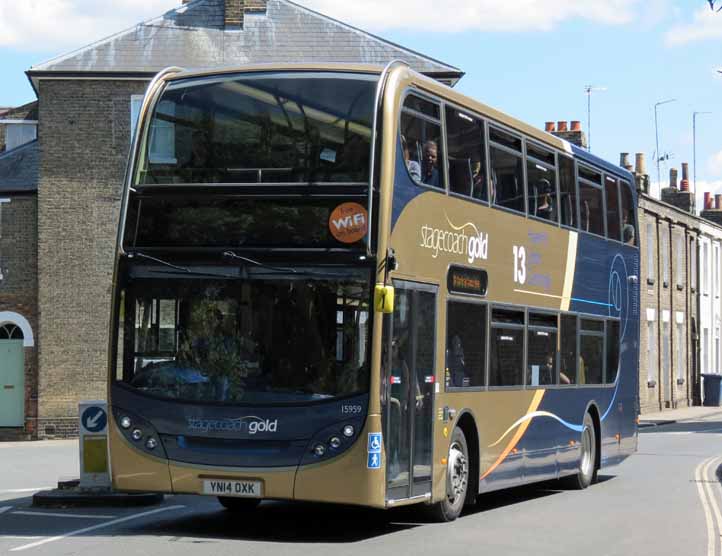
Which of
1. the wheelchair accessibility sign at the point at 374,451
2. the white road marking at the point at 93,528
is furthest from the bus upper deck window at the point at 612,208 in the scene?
the wheelchair accessibility sign at the point at 374,451

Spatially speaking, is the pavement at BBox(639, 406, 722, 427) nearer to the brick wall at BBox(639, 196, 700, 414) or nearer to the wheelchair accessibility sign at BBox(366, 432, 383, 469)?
the brick wall at BBox(639, 196, 700, 414)

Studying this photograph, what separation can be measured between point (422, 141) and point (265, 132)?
171 centimetres

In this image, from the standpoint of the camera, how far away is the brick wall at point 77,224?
34.5 m

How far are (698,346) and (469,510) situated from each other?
4218cm

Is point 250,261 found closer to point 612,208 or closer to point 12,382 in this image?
point 612,208

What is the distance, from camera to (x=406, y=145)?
42.4ft

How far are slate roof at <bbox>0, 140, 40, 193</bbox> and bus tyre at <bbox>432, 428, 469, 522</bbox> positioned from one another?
22981 mm

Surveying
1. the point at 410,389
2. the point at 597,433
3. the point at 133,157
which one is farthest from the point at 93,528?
the point at 597,433

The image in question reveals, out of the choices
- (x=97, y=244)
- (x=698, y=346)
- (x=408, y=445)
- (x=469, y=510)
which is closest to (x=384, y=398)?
(x=408, y=445)

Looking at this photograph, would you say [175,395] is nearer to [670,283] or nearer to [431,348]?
[431,348]

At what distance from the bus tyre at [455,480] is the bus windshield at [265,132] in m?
3.45

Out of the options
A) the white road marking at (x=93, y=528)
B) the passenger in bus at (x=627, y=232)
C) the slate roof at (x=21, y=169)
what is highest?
the slate roof at (x=21, y=169)

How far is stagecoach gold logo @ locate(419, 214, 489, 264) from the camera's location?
13402 mm

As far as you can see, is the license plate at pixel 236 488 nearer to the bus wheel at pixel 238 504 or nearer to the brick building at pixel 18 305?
the bus wheel at pixel 238 504
